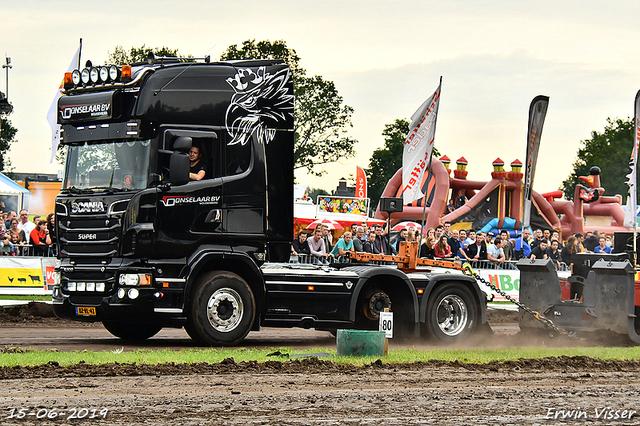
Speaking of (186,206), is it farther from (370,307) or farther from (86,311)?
(370,307)

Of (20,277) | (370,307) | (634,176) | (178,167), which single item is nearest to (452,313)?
(370,307)

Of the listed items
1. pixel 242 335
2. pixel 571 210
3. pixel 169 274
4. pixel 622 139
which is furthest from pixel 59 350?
pixel 622 139

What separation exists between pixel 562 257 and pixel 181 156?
14605 mm

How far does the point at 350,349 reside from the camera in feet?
38.7

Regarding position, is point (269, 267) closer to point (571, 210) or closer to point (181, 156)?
point (181, 156)

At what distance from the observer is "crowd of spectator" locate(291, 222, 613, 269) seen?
1738 cm

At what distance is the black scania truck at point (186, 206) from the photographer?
41.0ft

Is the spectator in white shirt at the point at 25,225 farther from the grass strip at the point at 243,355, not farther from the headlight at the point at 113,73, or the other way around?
the grass strip at the point at 243,355

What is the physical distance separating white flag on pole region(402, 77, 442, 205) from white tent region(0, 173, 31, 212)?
16804mm

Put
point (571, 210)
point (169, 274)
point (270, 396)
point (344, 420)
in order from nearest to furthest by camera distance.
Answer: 1. point (344, 420)
2. point (270, 396)
3. point (169, 274)
4. point (571, 210)

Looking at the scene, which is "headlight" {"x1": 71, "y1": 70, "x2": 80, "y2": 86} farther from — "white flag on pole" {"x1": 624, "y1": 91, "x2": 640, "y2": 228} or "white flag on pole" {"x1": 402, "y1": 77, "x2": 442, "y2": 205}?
"white flag on pole" {"x1": 624, "y1": 91, "x2": 640, "y2": 228}

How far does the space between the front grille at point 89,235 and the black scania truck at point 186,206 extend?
17 mm

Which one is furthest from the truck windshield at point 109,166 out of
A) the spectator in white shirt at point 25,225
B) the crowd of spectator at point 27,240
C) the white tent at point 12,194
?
the white tent at point 12,194

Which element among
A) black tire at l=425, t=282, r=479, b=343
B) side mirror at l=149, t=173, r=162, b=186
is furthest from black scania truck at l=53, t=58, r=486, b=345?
black tire at l=425, t=282, r=479, b=343
